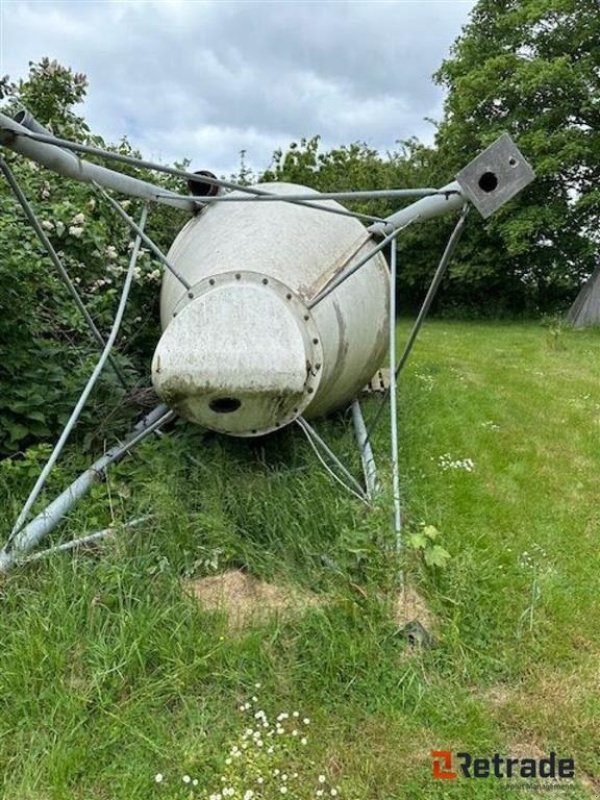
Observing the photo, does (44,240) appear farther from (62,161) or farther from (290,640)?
(290,640)

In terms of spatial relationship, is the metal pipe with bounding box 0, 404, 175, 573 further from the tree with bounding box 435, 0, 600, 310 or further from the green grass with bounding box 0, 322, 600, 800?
the tree with bounding box 435, 0, 600, 310

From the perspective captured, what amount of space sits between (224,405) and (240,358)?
0.83 ft

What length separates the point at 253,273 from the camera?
9.63ft

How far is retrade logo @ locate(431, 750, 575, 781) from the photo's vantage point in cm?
194

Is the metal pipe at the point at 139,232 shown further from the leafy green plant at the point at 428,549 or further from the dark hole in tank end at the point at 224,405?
the leafy green plant at the point at 428,549

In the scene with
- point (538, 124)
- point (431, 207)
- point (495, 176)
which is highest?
point (538, 124)

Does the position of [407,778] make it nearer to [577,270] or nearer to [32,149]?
[32,149]

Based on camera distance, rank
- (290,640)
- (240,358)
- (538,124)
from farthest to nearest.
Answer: (538,124), (240,358), (290,640)

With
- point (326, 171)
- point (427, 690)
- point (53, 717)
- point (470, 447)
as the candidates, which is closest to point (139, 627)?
point (53, 717)

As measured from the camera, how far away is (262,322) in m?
2.76

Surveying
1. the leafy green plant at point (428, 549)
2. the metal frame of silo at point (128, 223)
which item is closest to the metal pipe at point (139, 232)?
the metal frame of silo at point (128, 223)

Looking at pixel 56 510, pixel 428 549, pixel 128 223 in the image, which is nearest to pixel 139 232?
pixel 128 223

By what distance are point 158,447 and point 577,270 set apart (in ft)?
49.9

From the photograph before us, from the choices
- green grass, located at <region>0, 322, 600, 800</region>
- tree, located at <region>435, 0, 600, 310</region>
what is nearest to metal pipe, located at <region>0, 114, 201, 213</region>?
green grass, located at <region>0, 322, 600, 800</region>
